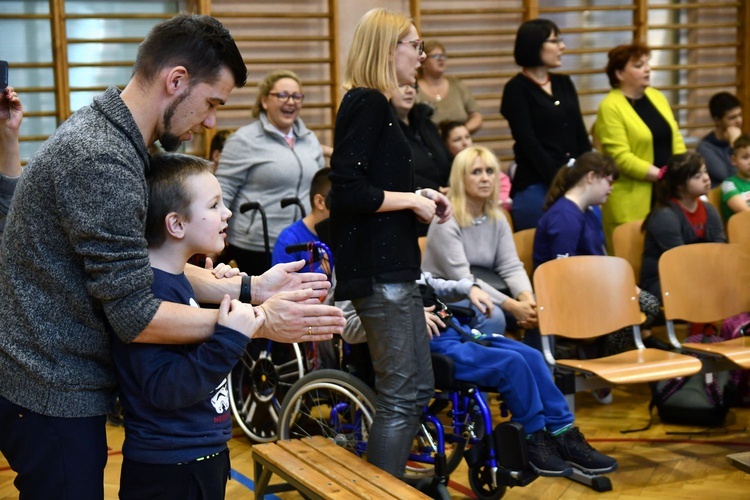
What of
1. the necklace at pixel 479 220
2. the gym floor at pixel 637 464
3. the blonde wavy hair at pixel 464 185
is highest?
the blonde wavy hair at pixel 464 185

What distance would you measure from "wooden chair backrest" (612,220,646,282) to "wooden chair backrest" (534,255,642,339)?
79cm

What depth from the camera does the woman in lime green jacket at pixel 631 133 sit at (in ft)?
17.9

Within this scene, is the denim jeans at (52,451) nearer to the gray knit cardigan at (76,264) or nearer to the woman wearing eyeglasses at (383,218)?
the gray knit cardigan at (76,264)

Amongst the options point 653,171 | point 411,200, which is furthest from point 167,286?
point 653,171

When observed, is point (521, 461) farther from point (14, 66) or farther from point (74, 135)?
point (14, 66)

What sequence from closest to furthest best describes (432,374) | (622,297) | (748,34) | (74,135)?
1. (74,135)
2. (432,374)
3. (622,297)
4. (748,34)

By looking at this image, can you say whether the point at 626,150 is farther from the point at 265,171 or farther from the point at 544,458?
the point at 544,458

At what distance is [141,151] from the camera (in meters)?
1.70

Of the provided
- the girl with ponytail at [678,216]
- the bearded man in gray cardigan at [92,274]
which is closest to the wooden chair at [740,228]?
the girl with ponytail at [678,216]

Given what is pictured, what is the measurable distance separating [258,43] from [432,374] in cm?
360

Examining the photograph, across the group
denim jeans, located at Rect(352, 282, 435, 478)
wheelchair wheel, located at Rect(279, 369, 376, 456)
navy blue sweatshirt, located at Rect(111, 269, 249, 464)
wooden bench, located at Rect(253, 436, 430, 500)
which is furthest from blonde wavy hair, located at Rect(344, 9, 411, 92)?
navy blue sweatshirt, located at Rect(111, 269, 249, 464)

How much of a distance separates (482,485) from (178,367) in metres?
1.90

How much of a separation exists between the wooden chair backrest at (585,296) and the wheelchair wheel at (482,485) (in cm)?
78

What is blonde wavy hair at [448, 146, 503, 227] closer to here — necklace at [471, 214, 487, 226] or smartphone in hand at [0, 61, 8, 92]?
necklace at [471, 214, 487, 226]
